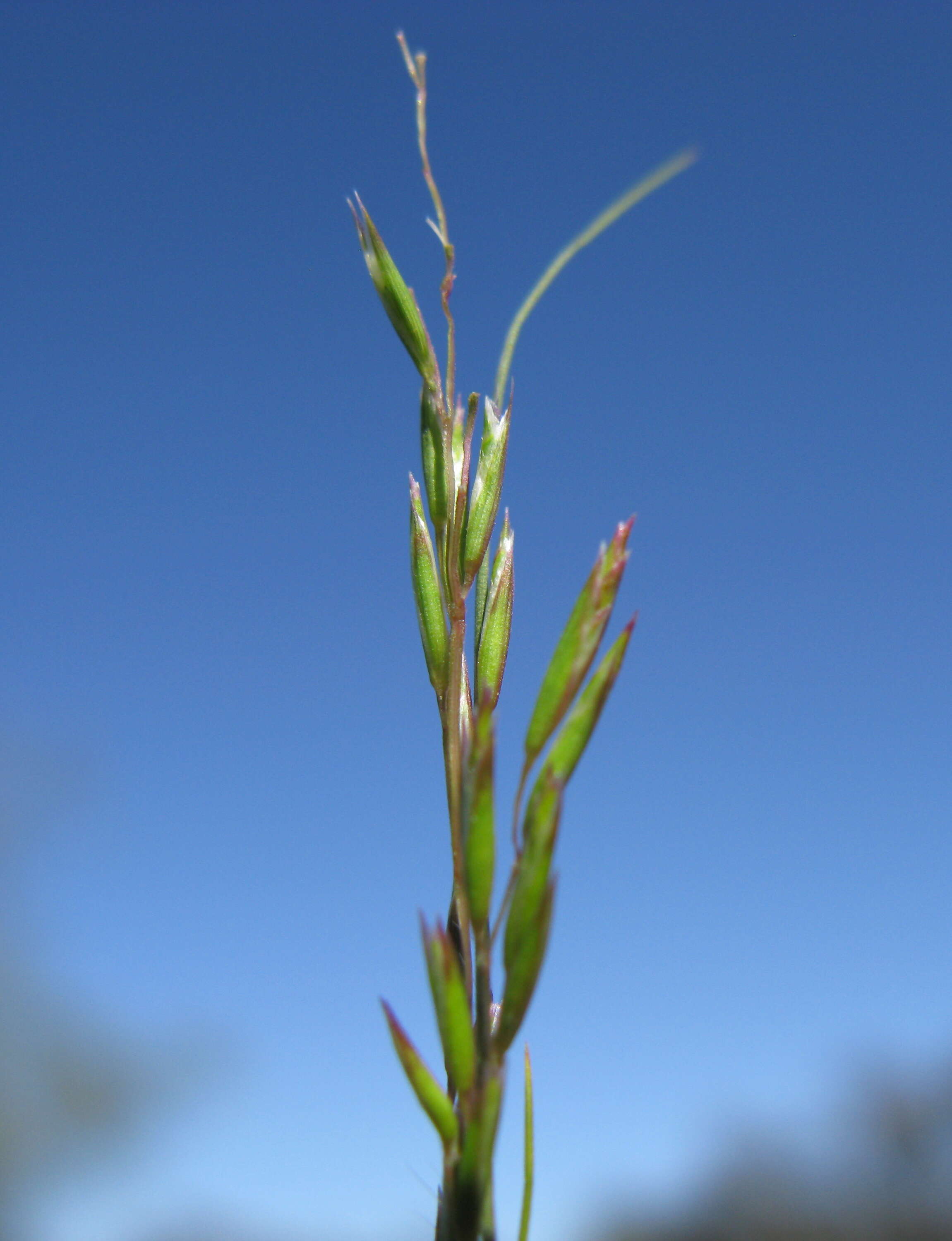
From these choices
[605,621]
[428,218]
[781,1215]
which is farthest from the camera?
[781,1215]

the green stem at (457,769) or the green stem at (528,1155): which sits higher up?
the green stem at (457,769)

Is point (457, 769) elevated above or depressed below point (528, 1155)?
above

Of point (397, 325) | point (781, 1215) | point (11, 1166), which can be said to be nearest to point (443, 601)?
point (397, 325)

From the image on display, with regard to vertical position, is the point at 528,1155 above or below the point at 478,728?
below

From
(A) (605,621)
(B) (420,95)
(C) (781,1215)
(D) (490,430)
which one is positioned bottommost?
(C) (781,1215)

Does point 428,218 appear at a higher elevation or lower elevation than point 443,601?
higher

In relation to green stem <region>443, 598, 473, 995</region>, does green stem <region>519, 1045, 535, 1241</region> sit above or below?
below

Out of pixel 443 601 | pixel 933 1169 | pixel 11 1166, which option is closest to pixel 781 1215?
pixel 933 1169

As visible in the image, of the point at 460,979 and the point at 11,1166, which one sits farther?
the point at 11,1166

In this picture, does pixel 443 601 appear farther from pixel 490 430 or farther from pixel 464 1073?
pixel 464 1073

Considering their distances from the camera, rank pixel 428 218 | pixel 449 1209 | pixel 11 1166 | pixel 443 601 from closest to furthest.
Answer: pixel 449 1209 → pixel 443 601 → pixel 428 218 → pixel 11 1166
